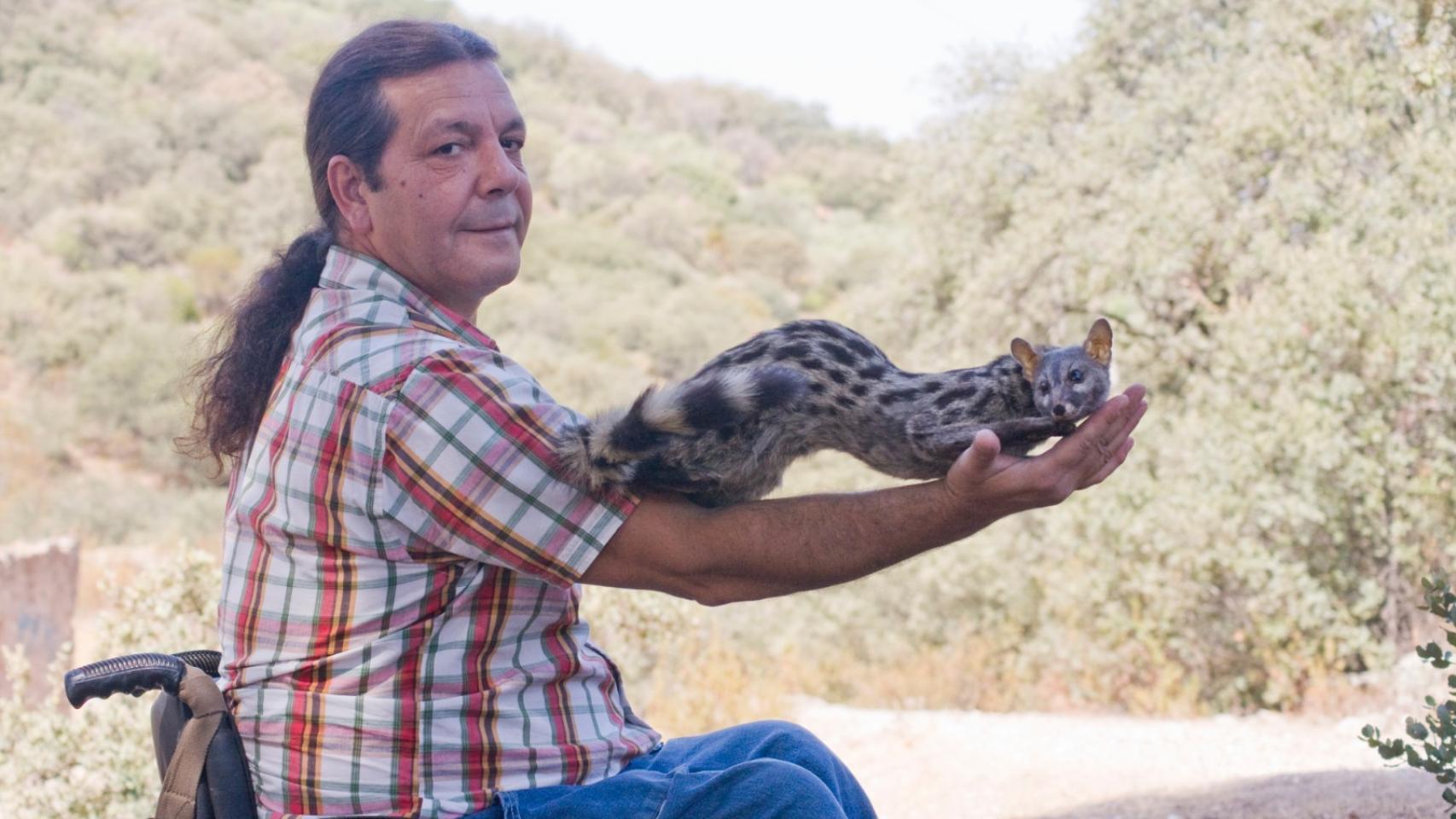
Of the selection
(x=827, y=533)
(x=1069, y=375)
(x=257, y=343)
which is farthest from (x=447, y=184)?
(x=1069, y=375)

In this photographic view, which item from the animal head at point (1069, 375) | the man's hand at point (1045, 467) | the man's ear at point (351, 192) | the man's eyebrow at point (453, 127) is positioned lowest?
the man's hand at point (1045, 467)

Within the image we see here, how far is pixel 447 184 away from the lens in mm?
2428

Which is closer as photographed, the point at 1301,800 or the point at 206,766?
the point at 206,766

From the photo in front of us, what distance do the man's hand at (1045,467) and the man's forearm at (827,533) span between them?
4cm

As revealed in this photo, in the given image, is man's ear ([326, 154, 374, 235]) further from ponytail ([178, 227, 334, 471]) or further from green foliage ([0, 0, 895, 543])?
green foliage ([0, 0, 895, 543])

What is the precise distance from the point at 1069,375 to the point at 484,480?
1109 millimetres

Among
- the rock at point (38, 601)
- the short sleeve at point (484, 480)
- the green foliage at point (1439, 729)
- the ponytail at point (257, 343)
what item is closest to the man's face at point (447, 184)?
the ponytail at point (257, 343)

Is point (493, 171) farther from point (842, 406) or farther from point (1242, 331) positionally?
point (1242, 331)

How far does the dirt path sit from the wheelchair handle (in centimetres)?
375

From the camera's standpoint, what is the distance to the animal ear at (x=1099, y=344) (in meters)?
2.67

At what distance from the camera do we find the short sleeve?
6.81ft

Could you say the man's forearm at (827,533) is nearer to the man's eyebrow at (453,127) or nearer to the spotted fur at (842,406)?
the spotted fur at (842,406)

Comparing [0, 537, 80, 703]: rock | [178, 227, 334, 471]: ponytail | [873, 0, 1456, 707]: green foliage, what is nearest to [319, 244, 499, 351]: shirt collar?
[178, 227, 334, 471]: ponytail

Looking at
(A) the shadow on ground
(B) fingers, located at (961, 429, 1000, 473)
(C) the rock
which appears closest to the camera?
(B) fingers, located at (961, 429, 1000, 473)
